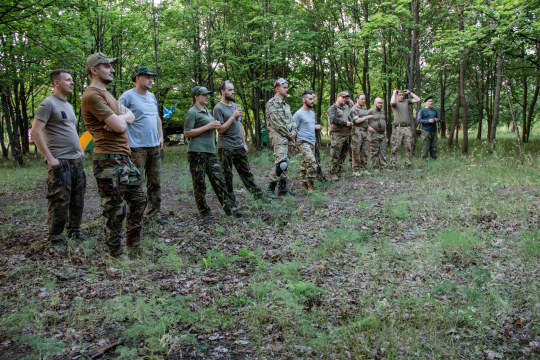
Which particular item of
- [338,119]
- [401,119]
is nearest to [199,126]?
[338,119]

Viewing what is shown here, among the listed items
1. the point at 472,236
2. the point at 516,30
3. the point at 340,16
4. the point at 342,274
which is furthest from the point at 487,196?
the point at 340,16

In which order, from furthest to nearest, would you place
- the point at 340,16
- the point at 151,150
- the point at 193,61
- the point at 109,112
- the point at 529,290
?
the point at 340,16, the point at 193,61, the point at 151,150, the point at 109,112, the point at 529,290

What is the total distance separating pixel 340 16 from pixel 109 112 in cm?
1677

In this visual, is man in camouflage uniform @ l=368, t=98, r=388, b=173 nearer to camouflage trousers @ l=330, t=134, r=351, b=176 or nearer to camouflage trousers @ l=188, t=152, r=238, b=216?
camouflage trousers @ l=330, t=134, r=351, b=176

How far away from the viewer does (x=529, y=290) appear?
338cm

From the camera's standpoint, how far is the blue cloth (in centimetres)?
1123

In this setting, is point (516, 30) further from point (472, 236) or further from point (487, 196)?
point (472, 236)

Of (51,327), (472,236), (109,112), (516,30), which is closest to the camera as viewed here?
(51,327)

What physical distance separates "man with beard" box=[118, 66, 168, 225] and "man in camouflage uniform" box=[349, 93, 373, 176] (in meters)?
5.70

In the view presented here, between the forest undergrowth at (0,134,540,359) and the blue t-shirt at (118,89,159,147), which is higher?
the blue t-shirt at (118,89,159,147)

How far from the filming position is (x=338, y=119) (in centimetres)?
929

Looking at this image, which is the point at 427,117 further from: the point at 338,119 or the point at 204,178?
the point at 204,178

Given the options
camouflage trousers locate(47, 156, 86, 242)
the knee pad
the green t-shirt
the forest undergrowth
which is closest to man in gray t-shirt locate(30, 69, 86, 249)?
camouflage trousers locate(47, 156, 86, 242)

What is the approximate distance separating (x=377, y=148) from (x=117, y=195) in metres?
8.32
